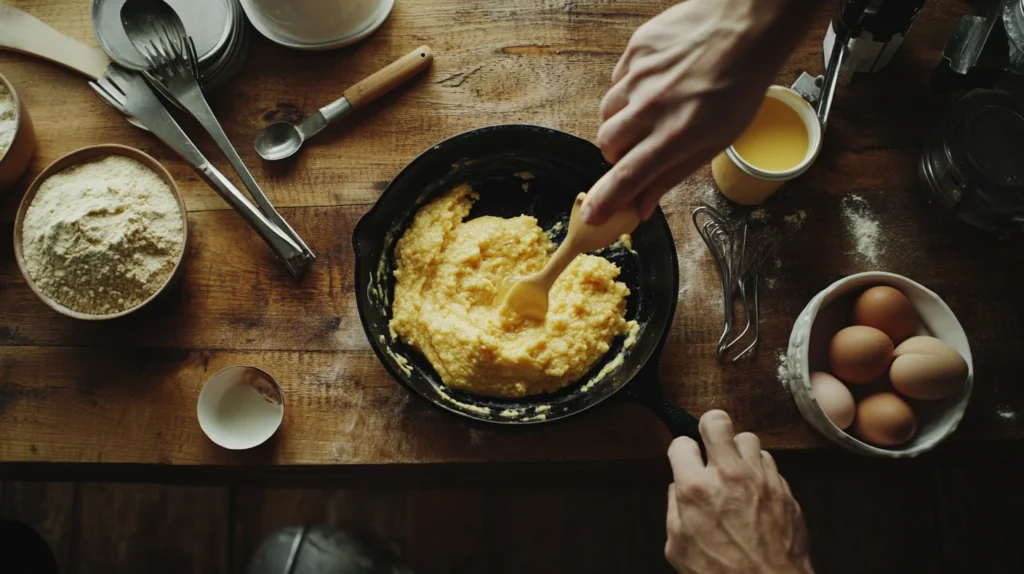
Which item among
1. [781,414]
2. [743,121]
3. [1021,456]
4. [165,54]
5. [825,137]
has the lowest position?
[1021,456]

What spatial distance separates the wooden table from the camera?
1.36m

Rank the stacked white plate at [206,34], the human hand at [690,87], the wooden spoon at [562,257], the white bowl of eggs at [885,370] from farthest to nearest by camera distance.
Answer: the stacked white plate at [206,34] → the white bowl of eggs at [885,370] → the wooden spoon at [562,257] → the human hand at [690,87]

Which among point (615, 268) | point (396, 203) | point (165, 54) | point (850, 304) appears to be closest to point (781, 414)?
point (850, 304)

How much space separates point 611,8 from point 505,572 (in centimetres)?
149

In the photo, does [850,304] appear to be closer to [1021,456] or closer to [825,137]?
[825,137]

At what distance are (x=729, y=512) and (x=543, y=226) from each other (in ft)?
2.16

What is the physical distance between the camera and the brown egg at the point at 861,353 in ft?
4.09

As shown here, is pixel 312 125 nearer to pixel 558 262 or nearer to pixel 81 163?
pixel 81 163

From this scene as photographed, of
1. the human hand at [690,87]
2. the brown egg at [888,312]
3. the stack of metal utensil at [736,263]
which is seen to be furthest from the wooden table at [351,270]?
the human hand at [690,87]

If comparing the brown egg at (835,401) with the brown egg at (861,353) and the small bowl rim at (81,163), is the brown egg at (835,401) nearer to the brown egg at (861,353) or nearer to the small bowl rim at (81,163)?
the brown egg at (861,353)

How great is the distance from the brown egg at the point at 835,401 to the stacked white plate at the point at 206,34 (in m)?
1.37

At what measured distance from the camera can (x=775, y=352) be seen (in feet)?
4.54

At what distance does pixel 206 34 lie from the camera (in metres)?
1.49

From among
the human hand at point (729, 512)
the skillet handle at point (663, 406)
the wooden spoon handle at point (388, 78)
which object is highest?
the wooden spoon handle at point (388, 78)
